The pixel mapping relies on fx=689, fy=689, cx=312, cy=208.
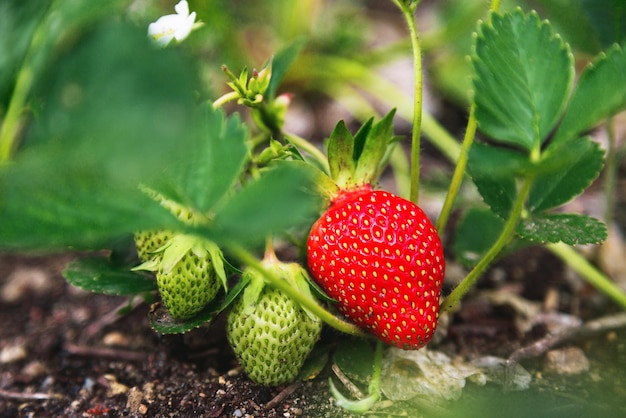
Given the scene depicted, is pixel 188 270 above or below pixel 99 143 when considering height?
below

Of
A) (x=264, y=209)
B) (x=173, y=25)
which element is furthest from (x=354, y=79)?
(x=264, y=209)

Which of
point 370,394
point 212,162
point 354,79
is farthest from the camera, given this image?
point 354,79

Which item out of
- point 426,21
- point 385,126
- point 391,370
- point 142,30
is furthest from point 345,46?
point 142,30

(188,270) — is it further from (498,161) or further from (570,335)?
(570,335)

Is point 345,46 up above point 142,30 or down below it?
below

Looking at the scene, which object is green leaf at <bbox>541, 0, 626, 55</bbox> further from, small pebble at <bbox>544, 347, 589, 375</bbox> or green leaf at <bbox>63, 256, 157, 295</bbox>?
green leaf at <bbox>63, 256, 157, 295</bbox>

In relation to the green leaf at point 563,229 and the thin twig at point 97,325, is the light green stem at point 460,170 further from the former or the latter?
the thin twig at point 97,325

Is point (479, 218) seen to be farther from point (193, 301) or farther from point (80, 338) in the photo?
point (80, 338)

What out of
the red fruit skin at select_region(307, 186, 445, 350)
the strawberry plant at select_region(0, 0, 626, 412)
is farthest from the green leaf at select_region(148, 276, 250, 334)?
the red fruit skin at select_region(307, 186, 445, 350)
